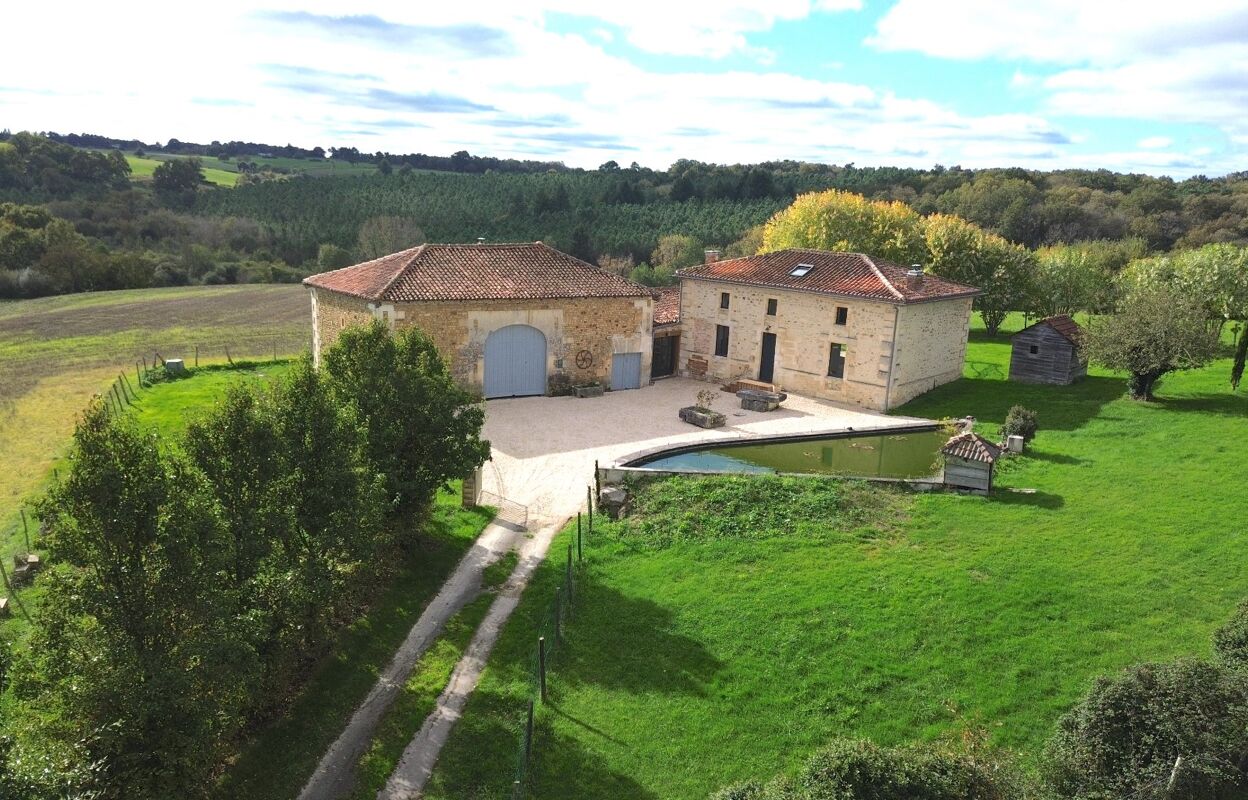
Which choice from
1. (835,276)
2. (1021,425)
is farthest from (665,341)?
(1021,425)

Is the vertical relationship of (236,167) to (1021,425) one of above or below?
above

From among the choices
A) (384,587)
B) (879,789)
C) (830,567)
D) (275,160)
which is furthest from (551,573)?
(275,160)

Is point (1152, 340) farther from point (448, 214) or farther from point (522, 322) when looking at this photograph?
A: point (448, 214)

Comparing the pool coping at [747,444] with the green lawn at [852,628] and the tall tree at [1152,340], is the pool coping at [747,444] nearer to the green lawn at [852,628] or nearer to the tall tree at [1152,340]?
the green lawn at [852,628]

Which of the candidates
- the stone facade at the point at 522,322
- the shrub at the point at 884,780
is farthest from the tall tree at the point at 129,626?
the stone facade at the point at 522,322

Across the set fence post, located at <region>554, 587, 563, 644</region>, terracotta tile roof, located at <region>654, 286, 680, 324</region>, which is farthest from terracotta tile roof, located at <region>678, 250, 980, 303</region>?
fence post, located at <region>554, 587, 563, 644</region>

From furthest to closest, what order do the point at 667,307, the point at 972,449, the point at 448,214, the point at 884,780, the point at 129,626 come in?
1. the point at 448,214
2. the point at 667,307
3. the point at 972,449
4. the point at 129,626
5. the point at 884,780

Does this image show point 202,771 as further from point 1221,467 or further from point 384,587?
point 1221,467
